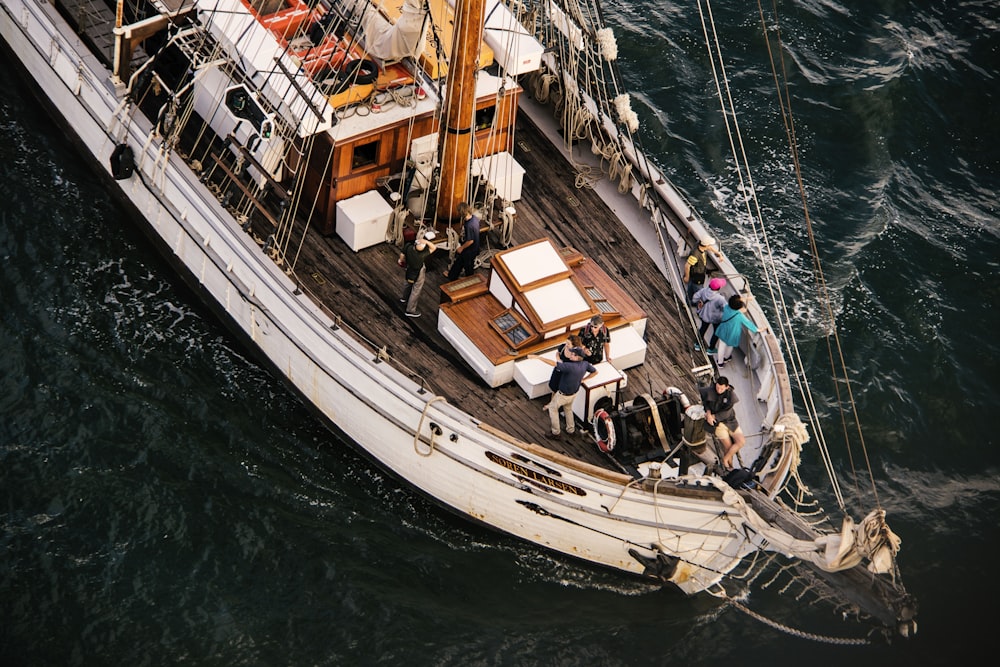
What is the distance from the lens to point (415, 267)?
22.6m

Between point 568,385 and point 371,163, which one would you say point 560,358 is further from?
point 371,163

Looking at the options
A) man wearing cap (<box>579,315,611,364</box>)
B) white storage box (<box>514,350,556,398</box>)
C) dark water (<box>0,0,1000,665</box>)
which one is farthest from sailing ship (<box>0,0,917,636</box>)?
dark water (<box>0,0,1000,665</box>)

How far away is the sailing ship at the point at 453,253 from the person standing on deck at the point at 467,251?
402 mm

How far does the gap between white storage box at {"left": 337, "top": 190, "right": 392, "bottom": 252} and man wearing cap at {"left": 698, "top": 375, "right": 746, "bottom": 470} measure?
6.15 metres

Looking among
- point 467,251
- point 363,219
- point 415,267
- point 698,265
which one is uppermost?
point 363,219

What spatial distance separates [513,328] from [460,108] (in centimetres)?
366

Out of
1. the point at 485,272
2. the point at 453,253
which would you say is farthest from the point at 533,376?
the point at 453,253

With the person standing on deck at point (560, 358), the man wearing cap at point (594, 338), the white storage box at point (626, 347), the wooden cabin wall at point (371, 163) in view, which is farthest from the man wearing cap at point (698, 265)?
the wooden cabin wall at point (371, 163)

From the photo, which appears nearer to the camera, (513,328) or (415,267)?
(513,328)

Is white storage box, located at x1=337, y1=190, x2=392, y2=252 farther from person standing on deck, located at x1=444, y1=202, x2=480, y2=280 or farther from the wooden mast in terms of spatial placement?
person standing on deck, located at x1=444, y1=202, x2=480, y2=280

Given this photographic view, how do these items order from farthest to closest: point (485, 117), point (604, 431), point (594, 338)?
point (485, 117)
point (594, 338)
point (604, 431)

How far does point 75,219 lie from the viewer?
26703 millimetres

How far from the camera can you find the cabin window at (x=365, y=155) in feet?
76.8

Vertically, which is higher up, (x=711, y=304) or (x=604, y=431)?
(x=711, y=304)
